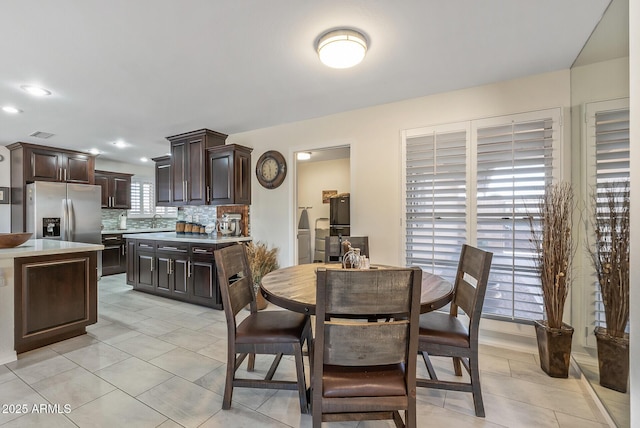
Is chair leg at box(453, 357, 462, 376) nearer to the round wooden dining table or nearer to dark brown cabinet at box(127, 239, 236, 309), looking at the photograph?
the round wooden dining table

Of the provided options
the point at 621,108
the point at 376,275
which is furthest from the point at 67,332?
the point at 621,108

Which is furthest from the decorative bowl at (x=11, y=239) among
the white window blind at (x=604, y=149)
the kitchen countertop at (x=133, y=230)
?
the white window blind at (x=604, y=149)

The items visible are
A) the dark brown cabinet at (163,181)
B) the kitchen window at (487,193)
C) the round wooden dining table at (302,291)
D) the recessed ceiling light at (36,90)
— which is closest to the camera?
the round wooden dining table at (302,291)

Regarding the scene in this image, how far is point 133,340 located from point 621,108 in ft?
13.7

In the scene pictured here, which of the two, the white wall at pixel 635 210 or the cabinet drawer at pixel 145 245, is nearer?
the white wall at pixel 635 210

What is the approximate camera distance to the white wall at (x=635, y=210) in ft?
4.11

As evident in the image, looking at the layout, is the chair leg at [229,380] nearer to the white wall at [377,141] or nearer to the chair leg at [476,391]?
the chair leg at [476,391]

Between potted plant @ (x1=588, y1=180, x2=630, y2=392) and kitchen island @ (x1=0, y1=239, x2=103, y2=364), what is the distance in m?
4.06

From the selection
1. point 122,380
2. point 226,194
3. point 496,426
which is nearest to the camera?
point 496,426

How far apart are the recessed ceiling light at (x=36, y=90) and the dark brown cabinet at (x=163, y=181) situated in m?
1.73

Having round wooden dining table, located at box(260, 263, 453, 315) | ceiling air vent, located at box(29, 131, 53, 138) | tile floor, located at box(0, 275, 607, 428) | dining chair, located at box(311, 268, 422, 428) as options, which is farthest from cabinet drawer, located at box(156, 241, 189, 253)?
dining chair, located at box(311, 268, 422, 428)

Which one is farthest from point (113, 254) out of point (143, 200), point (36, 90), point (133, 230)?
point (36, 90)

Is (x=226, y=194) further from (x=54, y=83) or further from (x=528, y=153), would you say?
(x=528, y=153)

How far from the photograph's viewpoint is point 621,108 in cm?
179
